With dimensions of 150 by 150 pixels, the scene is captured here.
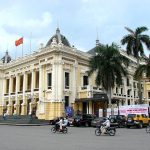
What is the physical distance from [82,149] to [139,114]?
1071 inches

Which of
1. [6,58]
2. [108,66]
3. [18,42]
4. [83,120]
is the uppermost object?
[18,42]

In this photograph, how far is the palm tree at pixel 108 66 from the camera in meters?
42.0

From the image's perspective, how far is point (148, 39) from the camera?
4516 cm

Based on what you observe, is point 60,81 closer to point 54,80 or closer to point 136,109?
point 54,80

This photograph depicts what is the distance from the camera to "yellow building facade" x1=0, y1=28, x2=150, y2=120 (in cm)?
4950

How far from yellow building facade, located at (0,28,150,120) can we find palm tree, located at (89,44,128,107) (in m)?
Answer: 6.44

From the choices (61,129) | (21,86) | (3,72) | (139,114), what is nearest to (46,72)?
(21,86)

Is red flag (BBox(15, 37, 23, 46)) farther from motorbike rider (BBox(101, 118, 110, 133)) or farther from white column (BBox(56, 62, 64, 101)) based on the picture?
motorbike rider (BBox(101, 118, 110, 133))

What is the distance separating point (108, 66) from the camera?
139 ft

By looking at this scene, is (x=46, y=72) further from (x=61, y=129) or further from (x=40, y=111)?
(x=61, y=129)

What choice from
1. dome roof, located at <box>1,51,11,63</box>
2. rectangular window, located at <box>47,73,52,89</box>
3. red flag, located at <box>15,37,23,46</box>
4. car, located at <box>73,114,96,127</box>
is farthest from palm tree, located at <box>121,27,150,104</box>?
dome roof, located at <box>1,51,11,63</box>

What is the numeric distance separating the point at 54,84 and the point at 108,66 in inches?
442

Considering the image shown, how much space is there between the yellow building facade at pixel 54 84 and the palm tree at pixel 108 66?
6437mm

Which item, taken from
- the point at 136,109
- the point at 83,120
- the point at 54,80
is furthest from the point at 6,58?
the point at 136,109
